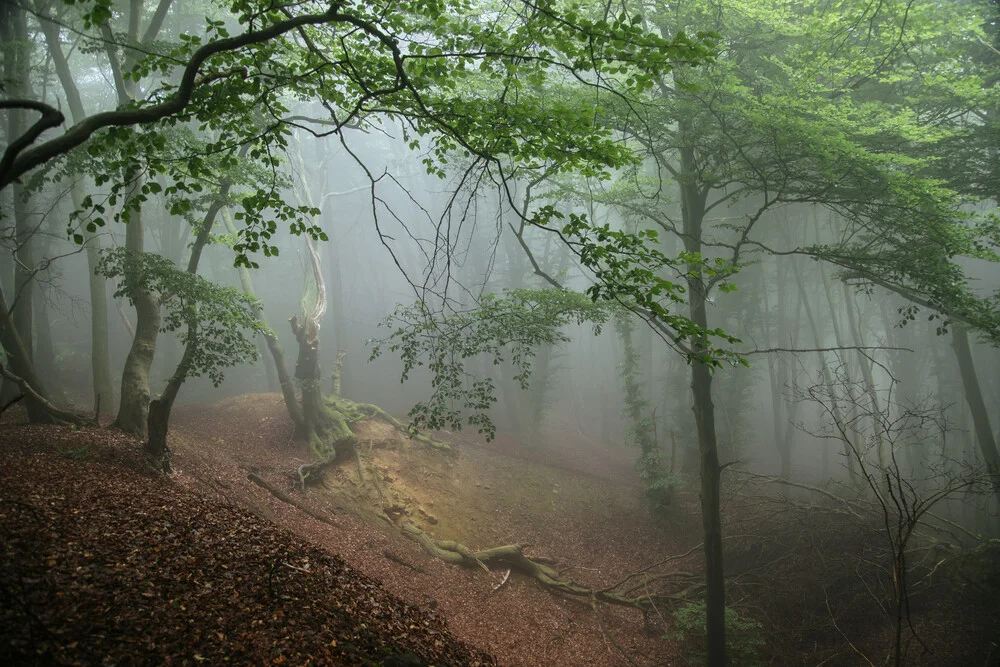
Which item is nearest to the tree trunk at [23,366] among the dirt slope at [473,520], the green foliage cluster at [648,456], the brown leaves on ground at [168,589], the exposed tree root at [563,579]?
the dirt slope at [473,520]

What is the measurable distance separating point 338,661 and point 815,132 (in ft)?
27.2

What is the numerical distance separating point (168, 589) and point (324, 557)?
1.97 metres

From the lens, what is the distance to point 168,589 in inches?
137

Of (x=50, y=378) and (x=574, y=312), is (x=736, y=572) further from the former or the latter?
(x=50, y=378)

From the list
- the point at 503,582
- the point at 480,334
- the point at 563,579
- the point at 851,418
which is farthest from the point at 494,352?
the point at 851,418

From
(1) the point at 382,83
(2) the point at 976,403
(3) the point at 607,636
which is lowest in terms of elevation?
(3) the point at 607,636

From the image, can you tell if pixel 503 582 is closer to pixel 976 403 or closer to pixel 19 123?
pixel 976 403

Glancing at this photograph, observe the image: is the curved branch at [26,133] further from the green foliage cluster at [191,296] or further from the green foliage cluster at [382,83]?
the green foliage cluster at [191,296]

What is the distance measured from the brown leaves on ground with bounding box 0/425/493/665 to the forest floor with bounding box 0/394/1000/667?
0.01 meters

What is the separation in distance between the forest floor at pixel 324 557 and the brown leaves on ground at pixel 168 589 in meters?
0.01

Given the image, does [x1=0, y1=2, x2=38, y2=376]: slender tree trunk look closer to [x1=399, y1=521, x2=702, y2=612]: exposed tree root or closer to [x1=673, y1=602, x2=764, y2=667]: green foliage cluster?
[x1=399, y1=521, x2=702, y2=612]: exposed tree root

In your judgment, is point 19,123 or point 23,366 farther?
point 19,123

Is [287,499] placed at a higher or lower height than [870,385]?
lower

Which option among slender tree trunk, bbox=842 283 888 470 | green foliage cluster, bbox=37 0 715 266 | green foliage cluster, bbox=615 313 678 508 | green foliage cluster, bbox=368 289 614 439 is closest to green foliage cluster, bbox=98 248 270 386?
green foliage cluster, bbox=368 289 614 439
